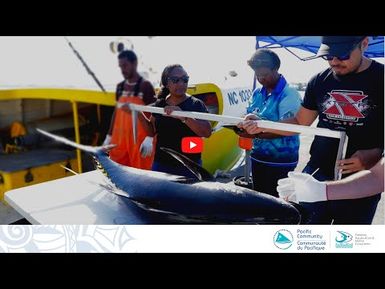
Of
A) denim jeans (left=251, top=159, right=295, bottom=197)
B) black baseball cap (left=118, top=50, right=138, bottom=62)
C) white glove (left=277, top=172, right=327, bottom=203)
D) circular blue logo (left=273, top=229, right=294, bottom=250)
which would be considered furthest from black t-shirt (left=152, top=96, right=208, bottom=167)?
circular blue logo (left=273, top=229, right=294, bottom=250)

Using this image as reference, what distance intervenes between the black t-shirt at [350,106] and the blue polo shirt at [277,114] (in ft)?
0.25

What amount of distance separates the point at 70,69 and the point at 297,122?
3.91 ft

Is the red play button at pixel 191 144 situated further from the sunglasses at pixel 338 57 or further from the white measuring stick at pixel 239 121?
the sunglasses at pixel 338 57

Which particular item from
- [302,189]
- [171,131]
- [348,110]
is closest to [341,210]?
[302,189]

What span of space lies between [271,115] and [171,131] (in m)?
0.52

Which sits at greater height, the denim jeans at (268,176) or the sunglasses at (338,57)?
the sunglasses at (338,57)

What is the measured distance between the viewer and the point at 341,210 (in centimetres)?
154

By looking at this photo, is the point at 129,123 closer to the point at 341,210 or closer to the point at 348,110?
the point at 348,110

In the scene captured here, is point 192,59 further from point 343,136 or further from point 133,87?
point 343,136

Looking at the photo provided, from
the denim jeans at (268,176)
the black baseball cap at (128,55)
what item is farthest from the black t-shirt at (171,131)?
the denim jeans at (268,176)

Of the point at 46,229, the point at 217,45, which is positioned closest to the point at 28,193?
the point at 46,229

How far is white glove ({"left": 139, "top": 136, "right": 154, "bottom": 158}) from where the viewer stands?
64.4 inches

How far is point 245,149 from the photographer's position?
167 cm

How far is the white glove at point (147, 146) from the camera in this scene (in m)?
1.64
